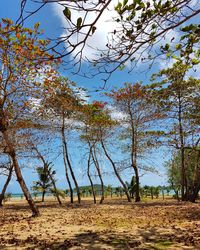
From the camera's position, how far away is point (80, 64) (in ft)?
13.8

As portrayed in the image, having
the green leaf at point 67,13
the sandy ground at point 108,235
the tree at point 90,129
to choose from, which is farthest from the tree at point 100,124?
the green leaf at point 67,13

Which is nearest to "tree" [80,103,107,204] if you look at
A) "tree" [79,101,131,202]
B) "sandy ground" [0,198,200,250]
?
"tree" [79,101,131,202]

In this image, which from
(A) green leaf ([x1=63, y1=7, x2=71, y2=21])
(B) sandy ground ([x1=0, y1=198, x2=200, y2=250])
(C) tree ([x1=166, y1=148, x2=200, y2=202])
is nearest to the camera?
(A) green leaf ([x1=63, y1=7, x2=71, y2=21])

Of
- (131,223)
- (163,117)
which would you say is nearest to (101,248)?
(131,223)

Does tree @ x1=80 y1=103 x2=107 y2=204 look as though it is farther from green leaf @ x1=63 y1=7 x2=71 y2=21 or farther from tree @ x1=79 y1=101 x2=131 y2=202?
green leaf @ x1=63 y1=7 x2=71 y2=21

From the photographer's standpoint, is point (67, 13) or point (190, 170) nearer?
point (67, 13)

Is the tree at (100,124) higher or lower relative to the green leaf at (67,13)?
higher

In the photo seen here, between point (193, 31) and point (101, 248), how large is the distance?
544 cm

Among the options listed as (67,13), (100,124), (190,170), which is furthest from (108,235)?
(190,170)

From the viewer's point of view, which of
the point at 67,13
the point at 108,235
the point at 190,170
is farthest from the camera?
the point at 190,170

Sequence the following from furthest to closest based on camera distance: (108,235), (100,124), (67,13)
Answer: (100,124) → (108,235) → (67,13)

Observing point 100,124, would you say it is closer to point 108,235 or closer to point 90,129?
point 90,129

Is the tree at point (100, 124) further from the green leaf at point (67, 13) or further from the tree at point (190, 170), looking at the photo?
the green leaf at point (67, 13)

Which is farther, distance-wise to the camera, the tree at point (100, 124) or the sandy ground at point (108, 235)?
the tree at point (100, 124)
